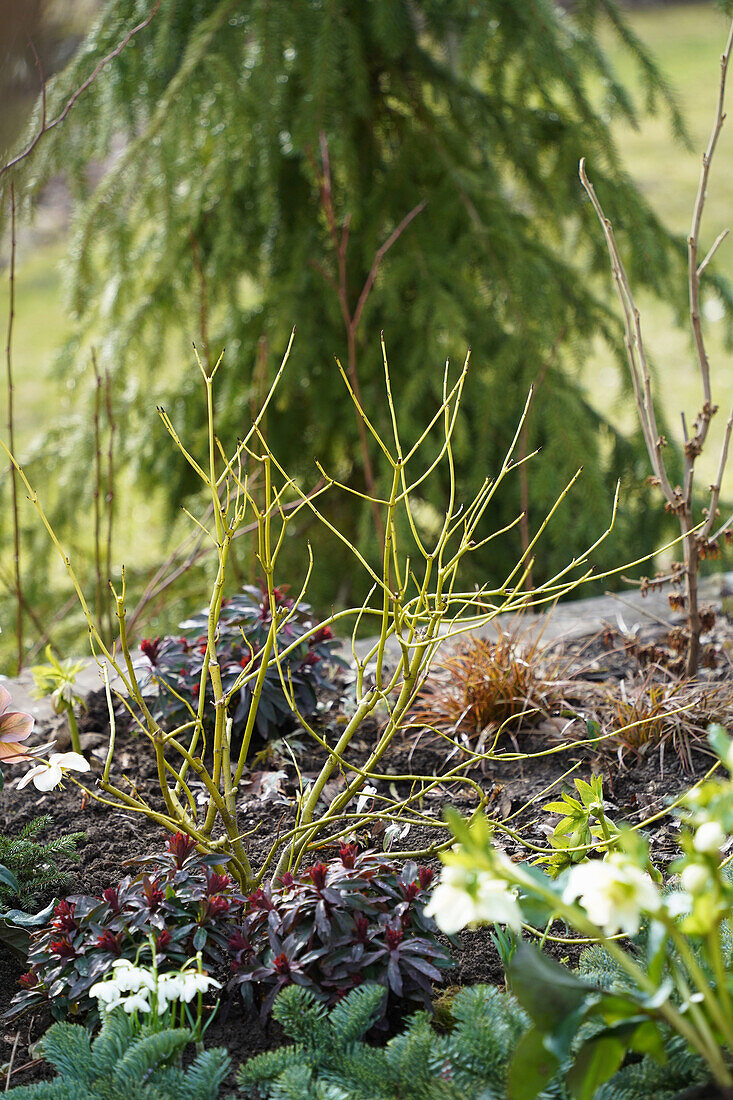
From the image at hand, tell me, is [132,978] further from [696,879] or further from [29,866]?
[696,879]

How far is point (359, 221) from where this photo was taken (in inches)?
124

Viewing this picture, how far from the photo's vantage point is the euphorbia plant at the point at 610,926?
886 mm

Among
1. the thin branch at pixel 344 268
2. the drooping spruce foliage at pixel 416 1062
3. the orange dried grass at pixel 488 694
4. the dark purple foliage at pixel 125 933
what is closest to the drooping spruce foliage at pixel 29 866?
the dark purple foliage at pixel 125 933

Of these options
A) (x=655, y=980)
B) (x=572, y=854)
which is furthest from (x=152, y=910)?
(x=655, y=980)

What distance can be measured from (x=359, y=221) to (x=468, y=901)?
2.71 m

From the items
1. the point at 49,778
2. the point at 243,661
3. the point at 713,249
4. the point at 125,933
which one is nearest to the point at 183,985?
the point at 125,933

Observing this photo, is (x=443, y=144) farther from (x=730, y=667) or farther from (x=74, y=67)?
(x=730, y=667)

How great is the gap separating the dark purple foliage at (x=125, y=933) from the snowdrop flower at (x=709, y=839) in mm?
790

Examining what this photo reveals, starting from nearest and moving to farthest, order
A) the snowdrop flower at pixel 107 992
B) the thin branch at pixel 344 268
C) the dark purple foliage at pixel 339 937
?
the snowdrop flower at pixel 107 992, the dark purple foliage at pixel 339 937, the thin branch at pixel 344 268

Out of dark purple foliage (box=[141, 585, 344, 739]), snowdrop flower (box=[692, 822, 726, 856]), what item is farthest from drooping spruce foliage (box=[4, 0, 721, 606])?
snowdrop flower (box=[692, 822, 726, 856])

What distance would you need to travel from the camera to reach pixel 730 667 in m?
2.45

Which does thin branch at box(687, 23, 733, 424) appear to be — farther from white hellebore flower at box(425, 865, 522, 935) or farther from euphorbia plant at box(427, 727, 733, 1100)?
white hellebore flower at box(425, 865, 522, 935)

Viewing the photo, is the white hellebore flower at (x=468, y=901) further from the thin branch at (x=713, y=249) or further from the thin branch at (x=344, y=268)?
the thin branch at (x=344, y=268)

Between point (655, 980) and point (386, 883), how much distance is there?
59 centimetres
